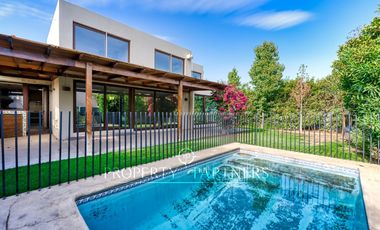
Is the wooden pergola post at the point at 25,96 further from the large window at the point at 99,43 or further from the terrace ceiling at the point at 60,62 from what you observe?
the large window at the point at 99,43

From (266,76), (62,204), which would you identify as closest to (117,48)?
(62,204)

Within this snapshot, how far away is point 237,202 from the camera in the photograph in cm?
404

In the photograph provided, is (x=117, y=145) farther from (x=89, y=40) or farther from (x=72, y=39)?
(x=89, y=40)

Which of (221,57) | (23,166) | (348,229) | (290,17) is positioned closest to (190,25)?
(290,17)

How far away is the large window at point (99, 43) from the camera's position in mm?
8938

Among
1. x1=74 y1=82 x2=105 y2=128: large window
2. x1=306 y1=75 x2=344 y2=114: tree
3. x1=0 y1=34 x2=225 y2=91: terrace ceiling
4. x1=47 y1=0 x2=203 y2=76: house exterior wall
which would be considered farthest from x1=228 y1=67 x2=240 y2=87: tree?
x1=74 y1=82 x2=105 y2=128: large window

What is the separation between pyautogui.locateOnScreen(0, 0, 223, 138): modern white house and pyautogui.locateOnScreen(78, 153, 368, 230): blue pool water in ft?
13.2

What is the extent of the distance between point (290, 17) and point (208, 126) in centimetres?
903

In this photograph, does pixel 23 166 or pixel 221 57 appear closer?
pixel 23 166

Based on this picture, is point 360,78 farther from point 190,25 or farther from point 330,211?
point 190,25

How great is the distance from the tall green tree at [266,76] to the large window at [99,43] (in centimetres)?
→ 1256

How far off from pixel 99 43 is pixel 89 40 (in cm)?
48

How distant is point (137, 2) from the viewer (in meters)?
9.70

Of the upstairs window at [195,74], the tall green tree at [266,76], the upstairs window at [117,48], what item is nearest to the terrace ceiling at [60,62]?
the upstairs window at [117,48]
